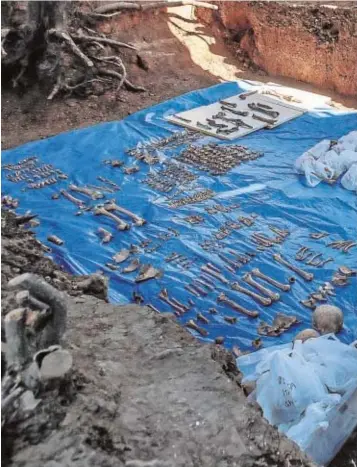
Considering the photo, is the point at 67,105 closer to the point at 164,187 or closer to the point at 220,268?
the point at 164,187

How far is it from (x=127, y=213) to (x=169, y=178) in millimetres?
895

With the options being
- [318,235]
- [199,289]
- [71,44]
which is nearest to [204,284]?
[199,289]

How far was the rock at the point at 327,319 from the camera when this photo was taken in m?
4.64

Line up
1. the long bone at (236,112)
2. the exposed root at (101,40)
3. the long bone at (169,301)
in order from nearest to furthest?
1. the long bone at (169,301)
2. the long bone at (236,112)
3. the exposed root at (101,40)

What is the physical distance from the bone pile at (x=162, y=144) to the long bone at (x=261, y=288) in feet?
8.06

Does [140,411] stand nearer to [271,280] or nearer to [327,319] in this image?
[327,319]

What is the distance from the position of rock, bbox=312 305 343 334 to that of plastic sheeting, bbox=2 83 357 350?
0.13 m

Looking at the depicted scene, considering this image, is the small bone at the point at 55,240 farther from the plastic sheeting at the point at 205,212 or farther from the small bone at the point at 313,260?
the small bone at the point at 313,260

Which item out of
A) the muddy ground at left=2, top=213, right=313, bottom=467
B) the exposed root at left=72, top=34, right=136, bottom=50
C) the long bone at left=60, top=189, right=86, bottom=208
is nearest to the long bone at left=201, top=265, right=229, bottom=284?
the long bone at left=60, top=189, right=86, bottom=208

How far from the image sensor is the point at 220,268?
5484mm

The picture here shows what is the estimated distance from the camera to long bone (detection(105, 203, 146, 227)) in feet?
20.1

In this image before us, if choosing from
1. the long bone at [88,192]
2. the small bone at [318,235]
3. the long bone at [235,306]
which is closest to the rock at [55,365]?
the long bone at [235,306]

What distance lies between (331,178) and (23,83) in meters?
4.71

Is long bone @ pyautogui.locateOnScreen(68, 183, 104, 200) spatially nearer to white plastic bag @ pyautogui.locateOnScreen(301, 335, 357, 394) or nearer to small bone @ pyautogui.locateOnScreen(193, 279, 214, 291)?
small bone @ pyautogui.locateOnScreen(193, 279, 214, 291)
